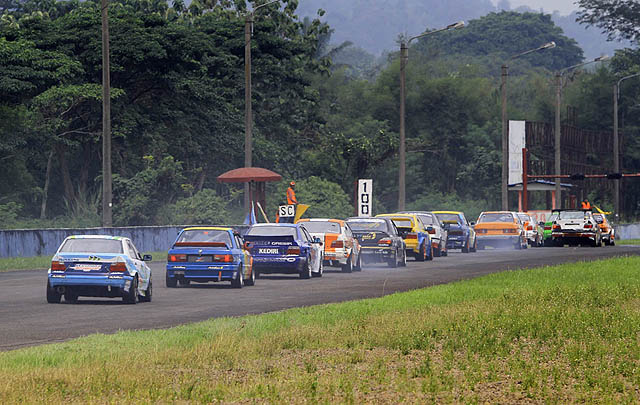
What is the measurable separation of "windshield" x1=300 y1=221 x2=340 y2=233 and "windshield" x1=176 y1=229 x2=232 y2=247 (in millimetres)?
7369

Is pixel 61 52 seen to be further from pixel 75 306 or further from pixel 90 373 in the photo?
pixel 90 373

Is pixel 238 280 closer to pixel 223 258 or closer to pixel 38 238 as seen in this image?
pixel 223 258

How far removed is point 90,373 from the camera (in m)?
11.8

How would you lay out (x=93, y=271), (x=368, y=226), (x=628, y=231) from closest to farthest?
(x=93, y=271), (x=368, y=226), (x=628, y=231)

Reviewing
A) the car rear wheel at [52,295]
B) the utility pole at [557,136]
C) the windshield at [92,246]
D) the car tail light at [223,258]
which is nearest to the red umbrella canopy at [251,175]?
the car tail light at [223,258]

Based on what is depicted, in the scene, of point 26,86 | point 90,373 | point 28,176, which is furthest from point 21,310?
point 28,176

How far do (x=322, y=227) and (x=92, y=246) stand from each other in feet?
42.7

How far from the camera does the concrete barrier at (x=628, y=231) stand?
256 feet

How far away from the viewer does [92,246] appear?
2273 cm

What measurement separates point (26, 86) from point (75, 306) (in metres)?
31.7

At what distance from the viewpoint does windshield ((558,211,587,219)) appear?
5781 cm

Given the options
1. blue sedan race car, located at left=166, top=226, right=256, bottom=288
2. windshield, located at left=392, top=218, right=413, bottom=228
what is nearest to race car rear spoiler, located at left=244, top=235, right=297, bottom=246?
blue sedan race car, located at left=166, top=226, right=256, bottom=288

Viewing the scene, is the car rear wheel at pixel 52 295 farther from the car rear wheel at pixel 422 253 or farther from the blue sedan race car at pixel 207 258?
the car rear wheel at pixel 422 253

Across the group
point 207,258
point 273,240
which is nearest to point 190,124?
point 273,240
